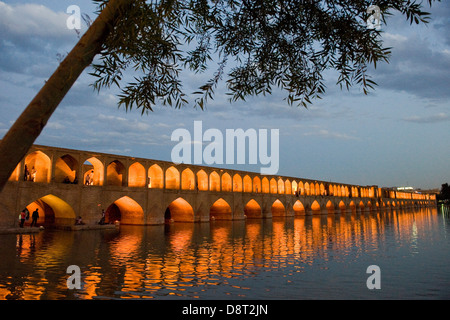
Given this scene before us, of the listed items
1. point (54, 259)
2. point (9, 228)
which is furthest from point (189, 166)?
point (54, 259)

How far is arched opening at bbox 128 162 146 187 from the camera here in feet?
73.7

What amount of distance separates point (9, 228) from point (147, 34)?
15.5 m

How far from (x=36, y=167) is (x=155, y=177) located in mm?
7430

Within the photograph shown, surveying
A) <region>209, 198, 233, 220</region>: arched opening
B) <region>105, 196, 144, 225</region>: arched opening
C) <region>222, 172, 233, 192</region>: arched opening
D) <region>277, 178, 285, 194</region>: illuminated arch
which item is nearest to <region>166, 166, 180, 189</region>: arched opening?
<region>105, 196, 144, 225</region>: arched opening

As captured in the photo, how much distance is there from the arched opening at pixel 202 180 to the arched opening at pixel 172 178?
2.76m

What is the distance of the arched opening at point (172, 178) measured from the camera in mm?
24719

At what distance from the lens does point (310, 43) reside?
4.69 meters

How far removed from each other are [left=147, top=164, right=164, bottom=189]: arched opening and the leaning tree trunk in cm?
2096

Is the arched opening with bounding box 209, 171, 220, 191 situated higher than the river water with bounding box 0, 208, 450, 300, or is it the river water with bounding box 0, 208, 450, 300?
the arched opening with bounding box 209, 171, 220, 191

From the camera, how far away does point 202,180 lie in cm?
2812

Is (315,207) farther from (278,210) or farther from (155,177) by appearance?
(155,177)

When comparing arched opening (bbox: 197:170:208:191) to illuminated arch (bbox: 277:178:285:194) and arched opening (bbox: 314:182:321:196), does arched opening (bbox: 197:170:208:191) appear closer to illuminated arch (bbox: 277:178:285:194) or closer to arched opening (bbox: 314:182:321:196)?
illuminated arch (bbox: 277:178:285:194)

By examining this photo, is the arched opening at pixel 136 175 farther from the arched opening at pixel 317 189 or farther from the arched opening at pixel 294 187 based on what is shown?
the arched opening at pixel 317 189
